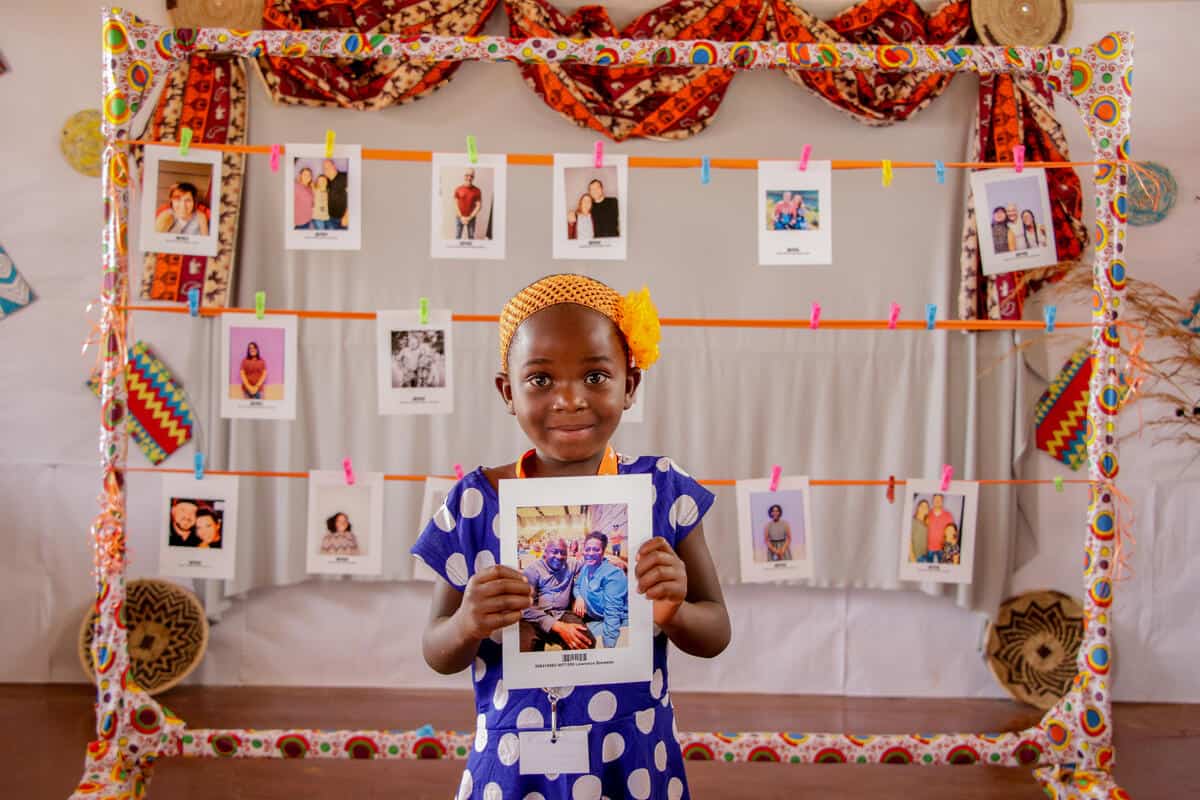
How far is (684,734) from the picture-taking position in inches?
89.3

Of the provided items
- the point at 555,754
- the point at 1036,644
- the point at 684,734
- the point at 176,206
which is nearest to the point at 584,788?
the point at 555,754

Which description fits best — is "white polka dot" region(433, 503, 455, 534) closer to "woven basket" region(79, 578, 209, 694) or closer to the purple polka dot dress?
the purple polka dot dress

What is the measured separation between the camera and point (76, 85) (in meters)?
3.15

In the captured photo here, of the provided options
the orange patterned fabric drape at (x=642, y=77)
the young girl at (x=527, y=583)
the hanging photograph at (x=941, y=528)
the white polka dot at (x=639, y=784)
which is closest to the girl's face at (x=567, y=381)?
the young girl at (x=527, y=583)

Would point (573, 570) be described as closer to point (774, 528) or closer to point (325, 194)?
point (774, 528)

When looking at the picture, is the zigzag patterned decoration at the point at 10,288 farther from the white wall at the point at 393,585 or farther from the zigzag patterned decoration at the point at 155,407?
the zigzag patterned decoration at the point at 155,407

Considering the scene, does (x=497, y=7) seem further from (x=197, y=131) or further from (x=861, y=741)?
(x=861, y=741)

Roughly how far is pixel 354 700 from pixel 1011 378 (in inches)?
95.2

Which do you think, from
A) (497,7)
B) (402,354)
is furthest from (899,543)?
(497,7)

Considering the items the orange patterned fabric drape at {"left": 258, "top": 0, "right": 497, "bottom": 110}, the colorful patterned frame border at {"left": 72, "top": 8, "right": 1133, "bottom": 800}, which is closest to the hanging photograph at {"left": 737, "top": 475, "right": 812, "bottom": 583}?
the colorful patterned frame border at {"left": 72, "top": 8, "right": 1133, "bottom": 800}

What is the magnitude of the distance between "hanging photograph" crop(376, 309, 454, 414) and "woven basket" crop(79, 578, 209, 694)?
1.29 metres

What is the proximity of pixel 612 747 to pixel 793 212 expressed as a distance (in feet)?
4.77

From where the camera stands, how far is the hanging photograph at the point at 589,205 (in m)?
2.26

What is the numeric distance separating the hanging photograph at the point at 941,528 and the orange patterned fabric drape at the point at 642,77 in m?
1.41
